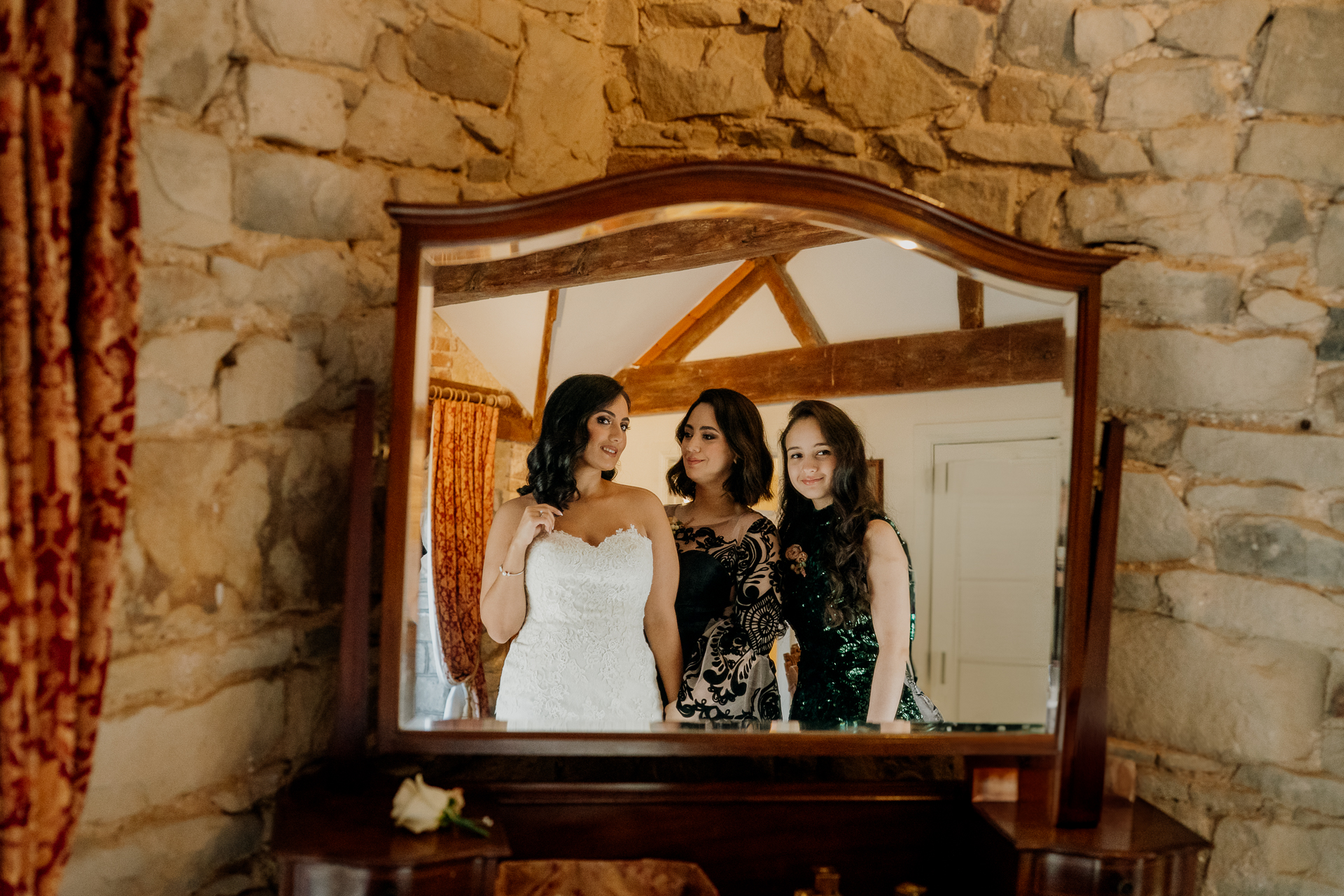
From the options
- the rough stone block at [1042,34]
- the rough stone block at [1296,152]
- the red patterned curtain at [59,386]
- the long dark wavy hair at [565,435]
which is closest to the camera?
the red patterned curtain at [59,386]

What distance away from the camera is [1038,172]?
170 cm

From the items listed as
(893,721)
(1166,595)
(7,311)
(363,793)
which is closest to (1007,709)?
(893,721)

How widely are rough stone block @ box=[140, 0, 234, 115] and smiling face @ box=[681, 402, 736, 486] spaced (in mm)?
857

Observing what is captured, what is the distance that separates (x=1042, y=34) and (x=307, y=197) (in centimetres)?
135

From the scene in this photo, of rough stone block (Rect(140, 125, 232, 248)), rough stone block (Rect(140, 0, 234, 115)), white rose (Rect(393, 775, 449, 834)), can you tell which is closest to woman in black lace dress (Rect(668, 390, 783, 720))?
white rose (Rect(393, 775, 449, 834))

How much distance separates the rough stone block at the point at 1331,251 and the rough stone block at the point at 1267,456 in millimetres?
282

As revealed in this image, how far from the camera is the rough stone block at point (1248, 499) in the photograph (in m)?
1.54

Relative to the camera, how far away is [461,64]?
157 cm

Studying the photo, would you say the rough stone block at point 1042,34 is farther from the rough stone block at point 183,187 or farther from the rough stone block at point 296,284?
the rough stone block at point 183,187

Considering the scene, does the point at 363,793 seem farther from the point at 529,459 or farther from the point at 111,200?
the point at 111,200

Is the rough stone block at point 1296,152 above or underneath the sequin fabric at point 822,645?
above

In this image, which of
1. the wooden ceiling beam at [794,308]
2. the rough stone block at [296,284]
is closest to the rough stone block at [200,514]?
the rough stone block at [296,284]

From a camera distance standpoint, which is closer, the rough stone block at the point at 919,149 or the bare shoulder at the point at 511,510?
the bare shoulder at the point at 511,510

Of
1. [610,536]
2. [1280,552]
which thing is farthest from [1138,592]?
[610,536]
